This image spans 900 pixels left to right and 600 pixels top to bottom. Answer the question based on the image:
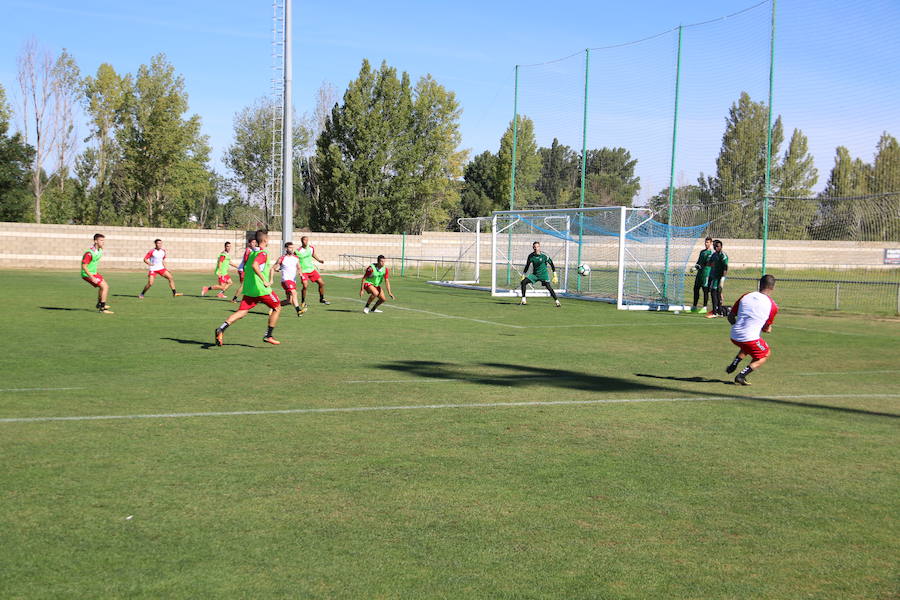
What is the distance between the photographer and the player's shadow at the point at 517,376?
10.6 m

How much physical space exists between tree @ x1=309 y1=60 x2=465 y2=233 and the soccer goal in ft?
92.1

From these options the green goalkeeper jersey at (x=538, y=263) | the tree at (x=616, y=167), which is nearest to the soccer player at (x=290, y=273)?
the green goalkeeper jersey at (x=538, y=263)

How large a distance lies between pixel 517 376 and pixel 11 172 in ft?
178

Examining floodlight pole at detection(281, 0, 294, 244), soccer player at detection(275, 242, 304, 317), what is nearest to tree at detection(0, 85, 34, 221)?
floodlight pole at detection(281, 0, 294, 244)

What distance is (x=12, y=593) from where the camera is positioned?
4008mm

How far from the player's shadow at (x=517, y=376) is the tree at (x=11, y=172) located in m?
52.0

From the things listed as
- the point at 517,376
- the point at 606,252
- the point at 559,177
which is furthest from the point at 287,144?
the point at 517,376

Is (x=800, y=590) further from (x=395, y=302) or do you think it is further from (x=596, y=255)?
(x=596, y=255)

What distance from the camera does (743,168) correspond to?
114ft

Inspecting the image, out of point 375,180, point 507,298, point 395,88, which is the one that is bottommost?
point 507,298

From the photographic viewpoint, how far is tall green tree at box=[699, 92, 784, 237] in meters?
31.0

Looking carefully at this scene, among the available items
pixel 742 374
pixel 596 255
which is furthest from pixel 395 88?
pixel 742 374

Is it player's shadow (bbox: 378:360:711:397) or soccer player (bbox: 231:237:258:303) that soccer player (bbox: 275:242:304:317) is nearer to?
soccer player (bbox: 231:237:258:303)

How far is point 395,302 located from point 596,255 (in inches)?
390
